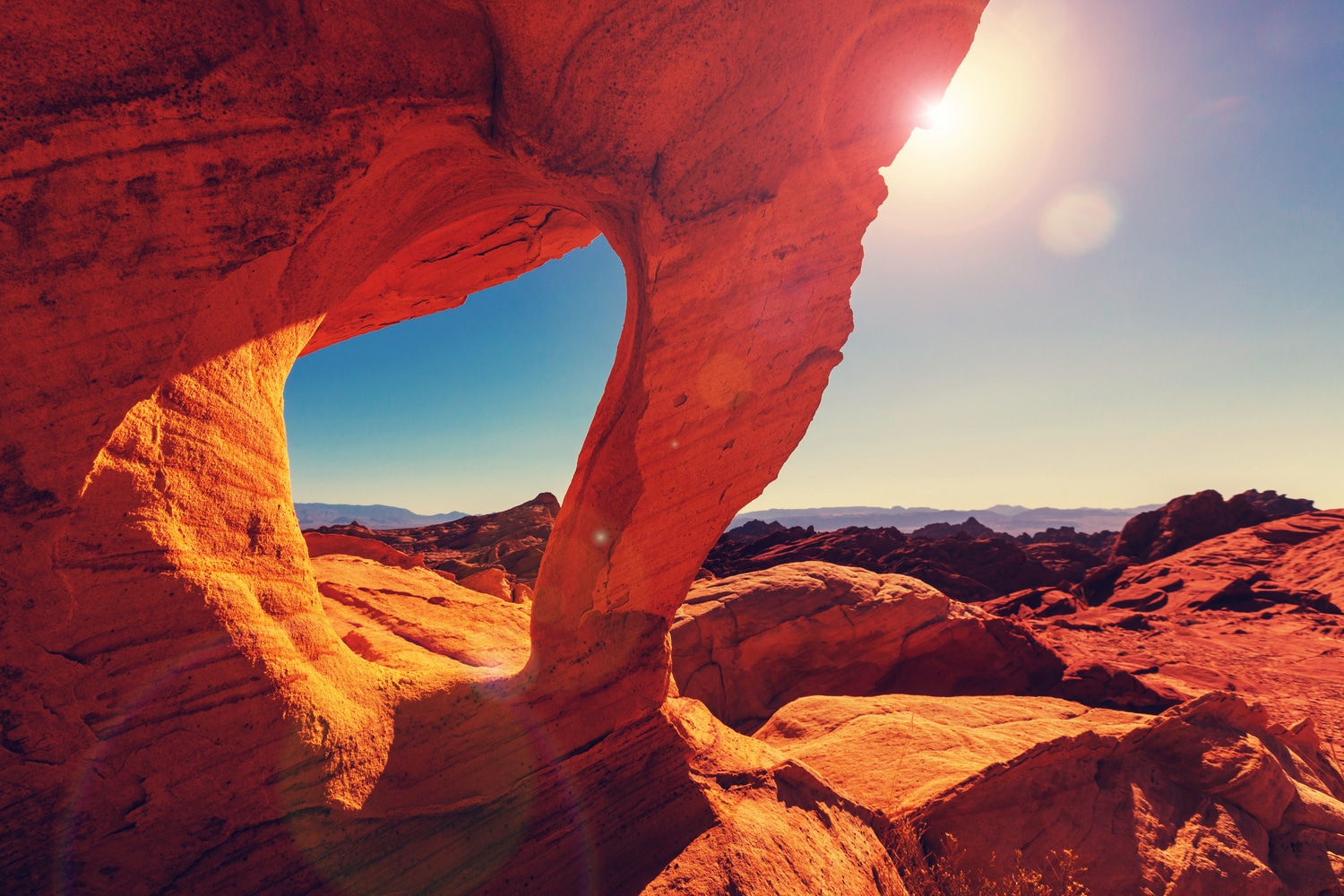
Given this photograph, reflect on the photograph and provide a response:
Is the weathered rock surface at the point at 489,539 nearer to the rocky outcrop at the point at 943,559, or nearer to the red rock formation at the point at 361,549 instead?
the red rock formation at the point at 361,549

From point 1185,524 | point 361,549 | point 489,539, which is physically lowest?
point 1185,524

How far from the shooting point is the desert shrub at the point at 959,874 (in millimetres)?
3803

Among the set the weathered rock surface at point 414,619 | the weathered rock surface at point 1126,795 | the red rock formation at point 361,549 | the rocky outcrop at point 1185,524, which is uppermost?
the red rock formation at point 361,549

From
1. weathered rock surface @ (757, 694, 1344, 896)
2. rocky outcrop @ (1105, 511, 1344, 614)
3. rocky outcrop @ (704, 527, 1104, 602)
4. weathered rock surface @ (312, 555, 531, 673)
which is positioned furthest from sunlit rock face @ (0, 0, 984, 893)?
rocky outcrop @ (1105, 511, 1344, 614)

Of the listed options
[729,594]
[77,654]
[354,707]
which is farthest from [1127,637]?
[77,654]

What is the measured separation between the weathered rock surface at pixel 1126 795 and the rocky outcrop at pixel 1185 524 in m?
22.0

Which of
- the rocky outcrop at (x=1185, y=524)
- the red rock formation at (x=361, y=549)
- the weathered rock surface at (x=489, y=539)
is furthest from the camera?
the rocky outcrop at (x=1185, y=524)

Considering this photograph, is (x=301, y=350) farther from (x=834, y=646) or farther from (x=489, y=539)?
(x=489, y=539)

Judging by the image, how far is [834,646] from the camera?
9414 millimetres

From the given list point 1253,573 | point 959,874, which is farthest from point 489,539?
point 1253,573

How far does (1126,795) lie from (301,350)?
714 cm

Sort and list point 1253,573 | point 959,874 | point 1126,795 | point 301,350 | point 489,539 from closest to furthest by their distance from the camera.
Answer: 1. point 301,350
2. point 959,874
3. point 1126,795
4. point 1253,573
5. point 489,539

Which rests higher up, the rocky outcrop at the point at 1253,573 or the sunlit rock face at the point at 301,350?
the sunlit rock face at the point at 301,350

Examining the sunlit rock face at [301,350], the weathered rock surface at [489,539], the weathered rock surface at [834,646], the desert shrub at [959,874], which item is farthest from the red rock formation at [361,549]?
the desert shrub at [959,874]
